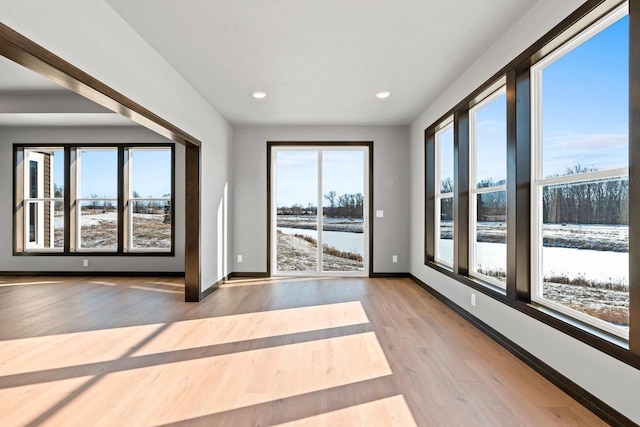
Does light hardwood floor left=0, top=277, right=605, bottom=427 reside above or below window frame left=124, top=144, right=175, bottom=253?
below

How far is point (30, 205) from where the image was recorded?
6.46m

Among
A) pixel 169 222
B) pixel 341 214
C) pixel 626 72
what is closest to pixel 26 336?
pixel 169 222

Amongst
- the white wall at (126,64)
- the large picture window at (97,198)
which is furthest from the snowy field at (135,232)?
the white wall at (126,64)

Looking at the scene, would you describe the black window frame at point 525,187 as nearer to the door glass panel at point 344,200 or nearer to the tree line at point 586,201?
the tree line at point 586,201

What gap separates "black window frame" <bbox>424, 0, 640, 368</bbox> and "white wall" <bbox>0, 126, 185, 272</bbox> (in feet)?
14.9

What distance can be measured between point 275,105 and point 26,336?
3.82 m

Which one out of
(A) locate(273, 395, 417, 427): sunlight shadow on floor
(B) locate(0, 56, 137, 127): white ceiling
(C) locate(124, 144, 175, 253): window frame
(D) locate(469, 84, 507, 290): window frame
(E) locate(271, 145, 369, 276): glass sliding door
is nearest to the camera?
(A) locate(273, 395, 417, 427): sunlight shadow on floor

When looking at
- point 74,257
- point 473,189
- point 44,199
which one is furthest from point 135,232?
point 473,189

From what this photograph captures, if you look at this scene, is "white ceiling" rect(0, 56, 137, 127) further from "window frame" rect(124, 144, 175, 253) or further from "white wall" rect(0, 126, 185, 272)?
"window frame" rect(124, 144, 175, 253)

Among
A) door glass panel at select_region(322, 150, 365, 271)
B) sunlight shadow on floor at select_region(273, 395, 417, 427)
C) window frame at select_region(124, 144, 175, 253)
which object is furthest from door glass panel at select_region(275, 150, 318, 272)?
sunlight shadow on floor at select_region(273, 395, 417, 427)

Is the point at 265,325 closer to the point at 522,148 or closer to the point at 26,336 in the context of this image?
the point at 26,336

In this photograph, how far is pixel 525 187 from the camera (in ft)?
9.12

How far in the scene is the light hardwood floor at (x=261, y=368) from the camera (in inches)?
76.6

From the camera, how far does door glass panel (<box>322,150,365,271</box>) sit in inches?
241
